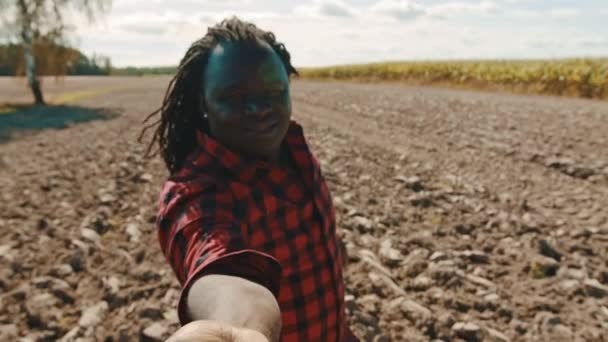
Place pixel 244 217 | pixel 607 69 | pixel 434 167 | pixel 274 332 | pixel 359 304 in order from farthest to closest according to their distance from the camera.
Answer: pixel 607 69
pixel 434 167
pixel 359 304
pixel 244 217
pixel 274 332

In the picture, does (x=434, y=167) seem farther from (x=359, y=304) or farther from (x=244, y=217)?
(x=244, y=217)

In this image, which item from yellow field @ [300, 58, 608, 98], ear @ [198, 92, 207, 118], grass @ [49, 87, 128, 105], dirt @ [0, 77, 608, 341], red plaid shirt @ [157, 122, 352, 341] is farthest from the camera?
grass @ [49, 87, 128, 105]

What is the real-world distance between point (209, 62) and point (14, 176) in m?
8.12

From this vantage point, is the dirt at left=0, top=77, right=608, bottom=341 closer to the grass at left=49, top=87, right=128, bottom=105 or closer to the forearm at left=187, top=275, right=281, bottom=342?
the forearm at left=187, top=275, right=281, bottom=342

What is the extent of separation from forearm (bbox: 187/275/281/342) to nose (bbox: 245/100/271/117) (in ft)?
2.76

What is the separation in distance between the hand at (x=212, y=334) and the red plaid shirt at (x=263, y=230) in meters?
0.43

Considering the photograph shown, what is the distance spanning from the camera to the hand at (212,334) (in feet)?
3.12

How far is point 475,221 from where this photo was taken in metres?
6.05

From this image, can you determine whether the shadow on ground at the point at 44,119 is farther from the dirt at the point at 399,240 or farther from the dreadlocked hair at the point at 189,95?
the dreadlocked hair at the point at 189,95

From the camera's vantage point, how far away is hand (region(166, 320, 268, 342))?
3.12ft

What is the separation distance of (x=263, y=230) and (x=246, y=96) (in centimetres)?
52

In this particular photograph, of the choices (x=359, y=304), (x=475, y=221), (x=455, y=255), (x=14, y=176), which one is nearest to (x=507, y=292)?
(x=455, y=255)

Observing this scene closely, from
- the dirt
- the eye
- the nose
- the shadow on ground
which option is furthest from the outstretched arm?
the shadow on ground

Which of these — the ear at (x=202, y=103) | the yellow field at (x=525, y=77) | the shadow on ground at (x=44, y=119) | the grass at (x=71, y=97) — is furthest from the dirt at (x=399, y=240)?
the grass at (x=71, y=97)
